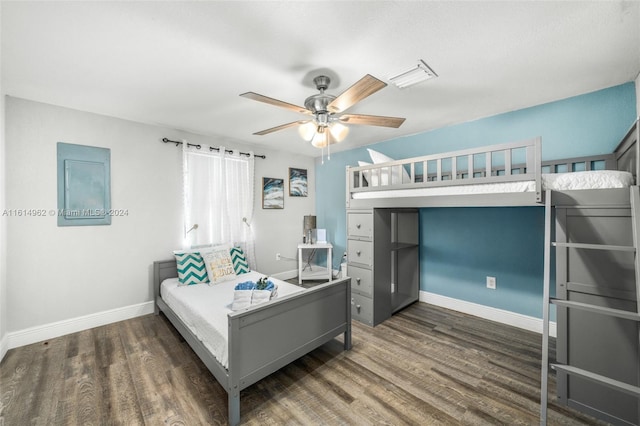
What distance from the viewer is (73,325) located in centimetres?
282

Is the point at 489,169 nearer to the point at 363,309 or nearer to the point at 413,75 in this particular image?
the point at 413,75

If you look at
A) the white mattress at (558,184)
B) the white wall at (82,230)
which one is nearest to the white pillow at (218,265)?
the white wall at (82,230)

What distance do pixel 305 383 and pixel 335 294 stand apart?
754mm

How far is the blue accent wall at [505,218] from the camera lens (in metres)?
2.41

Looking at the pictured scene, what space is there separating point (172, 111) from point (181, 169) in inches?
35.3

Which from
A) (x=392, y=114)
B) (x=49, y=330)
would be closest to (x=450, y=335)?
(x=392, y=114)

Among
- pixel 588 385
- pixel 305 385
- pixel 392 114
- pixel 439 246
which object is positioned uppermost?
pixel 392 114

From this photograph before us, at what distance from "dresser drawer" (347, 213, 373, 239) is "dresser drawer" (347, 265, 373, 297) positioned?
418 millimetres

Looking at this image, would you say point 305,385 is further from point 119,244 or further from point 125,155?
point 125,155

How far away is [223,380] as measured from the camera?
68.0 inches

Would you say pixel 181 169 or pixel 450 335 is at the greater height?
pixel 181 169

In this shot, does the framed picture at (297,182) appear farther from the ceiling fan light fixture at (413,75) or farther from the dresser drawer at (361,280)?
the ceiling fan light fixture at (413,75)

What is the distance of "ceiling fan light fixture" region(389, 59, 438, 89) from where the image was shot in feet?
6.55

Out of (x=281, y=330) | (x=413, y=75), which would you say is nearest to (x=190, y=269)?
(x=281, y=330)
